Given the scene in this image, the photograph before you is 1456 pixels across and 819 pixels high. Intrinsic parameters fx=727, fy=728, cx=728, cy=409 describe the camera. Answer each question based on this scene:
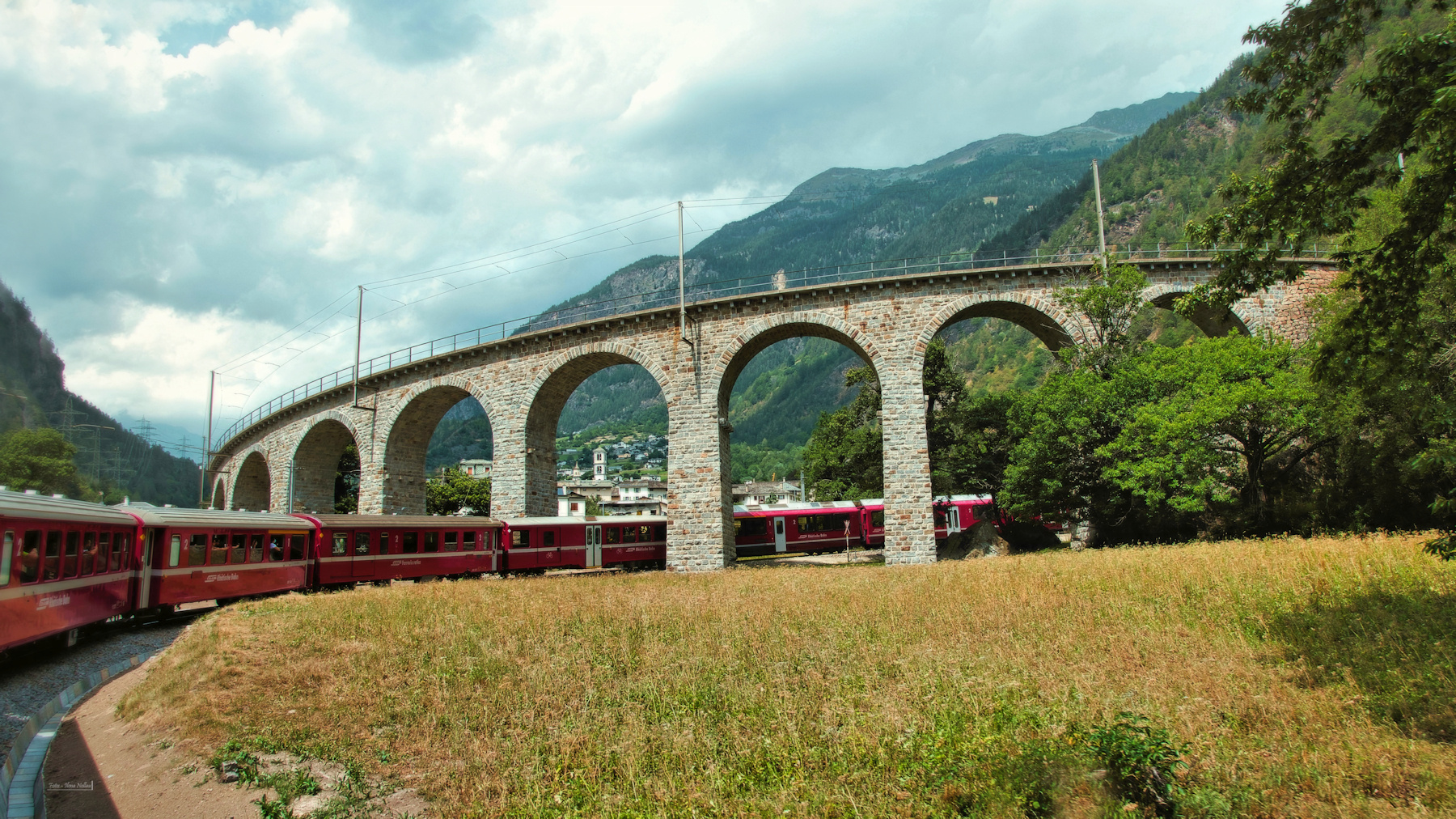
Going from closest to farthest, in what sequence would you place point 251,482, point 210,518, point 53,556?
point 53,556 → point 210,518 → point 251,482

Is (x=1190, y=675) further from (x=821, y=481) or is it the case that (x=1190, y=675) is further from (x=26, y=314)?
(x=26, y=314)

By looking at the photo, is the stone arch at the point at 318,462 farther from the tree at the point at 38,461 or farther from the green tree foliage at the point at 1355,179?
the green tree foliage at the point at 1355,179

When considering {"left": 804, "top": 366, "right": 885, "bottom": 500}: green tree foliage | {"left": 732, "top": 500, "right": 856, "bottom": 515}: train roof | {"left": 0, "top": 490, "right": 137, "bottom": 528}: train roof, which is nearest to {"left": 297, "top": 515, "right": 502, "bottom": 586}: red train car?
{"left": 0, "top": 490, "right": 137, "bottom": 528}: train roof

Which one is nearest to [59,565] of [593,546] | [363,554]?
[363,554]

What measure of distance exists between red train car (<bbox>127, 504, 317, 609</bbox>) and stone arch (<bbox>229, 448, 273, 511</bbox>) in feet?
99.9

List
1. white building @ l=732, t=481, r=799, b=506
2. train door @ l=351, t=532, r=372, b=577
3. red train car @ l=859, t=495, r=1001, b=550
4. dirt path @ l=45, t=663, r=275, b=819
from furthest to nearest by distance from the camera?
1. white building @ l=732, t=481, r=799, b=506
2. red train car @ l=859, t=495, r=1001, b=550
3. train door @ l=351, t=532, r=372, b=577
4. dirt path @ l=45, t=663, r=275, b=819

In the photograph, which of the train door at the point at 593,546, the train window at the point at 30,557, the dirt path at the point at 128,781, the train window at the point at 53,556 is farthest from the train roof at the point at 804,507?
the dirt path at the point at 128,781

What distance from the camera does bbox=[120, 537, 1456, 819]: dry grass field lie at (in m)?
4.95

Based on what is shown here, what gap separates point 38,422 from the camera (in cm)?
8319

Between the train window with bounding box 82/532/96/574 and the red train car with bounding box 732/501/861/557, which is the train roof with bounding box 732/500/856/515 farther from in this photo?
the train window with bounding box 82/532/96/574

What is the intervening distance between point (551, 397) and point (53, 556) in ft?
68.3

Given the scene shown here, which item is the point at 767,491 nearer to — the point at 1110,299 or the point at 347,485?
the point at 347,485

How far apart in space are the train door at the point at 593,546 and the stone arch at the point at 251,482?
96.4 feet

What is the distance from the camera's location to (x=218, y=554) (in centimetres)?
1664
